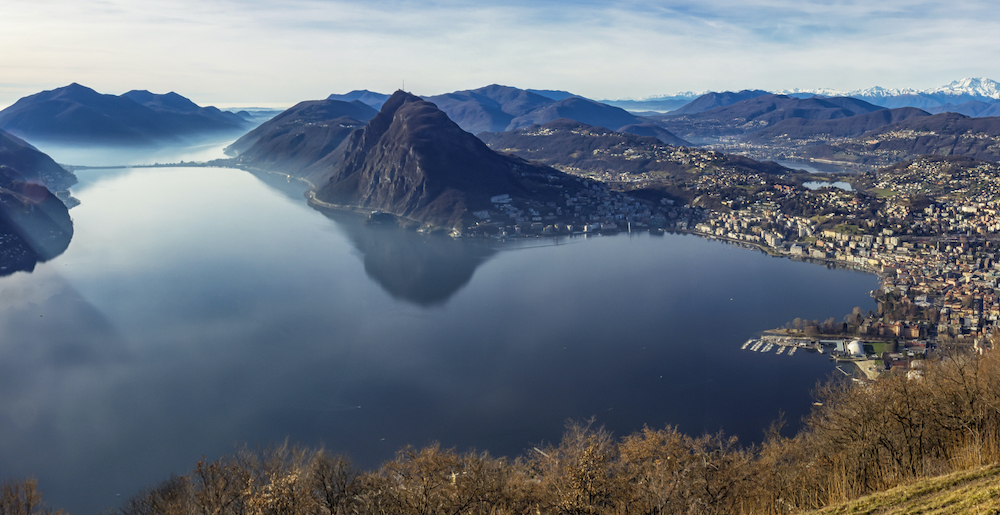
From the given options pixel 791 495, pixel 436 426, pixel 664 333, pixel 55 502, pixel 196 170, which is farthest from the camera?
pixel 196 170

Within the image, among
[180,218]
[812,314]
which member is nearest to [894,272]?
[812,314]

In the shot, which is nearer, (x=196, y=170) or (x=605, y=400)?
(x=605, y=400)

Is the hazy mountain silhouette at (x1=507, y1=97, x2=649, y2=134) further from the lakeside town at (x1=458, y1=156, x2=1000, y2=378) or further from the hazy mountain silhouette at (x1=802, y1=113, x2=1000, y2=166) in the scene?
the lakeside town at (x1=458, y1=156, x2=1000, y2=378)

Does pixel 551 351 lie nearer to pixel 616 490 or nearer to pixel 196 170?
pixel 616 490

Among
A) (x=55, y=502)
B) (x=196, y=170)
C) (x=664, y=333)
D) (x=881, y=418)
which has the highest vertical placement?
(x=196, y=170)

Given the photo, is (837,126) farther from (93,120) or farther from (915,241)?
(93,120)

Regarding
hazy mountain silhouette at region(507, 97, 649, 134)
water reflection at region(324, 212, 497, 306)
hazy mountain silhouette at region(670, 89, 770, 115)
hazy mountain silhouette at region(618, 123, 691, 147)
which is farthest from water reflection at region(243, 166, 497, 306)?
hazy mountain silhouette at region(670, 89, 770, 115)
